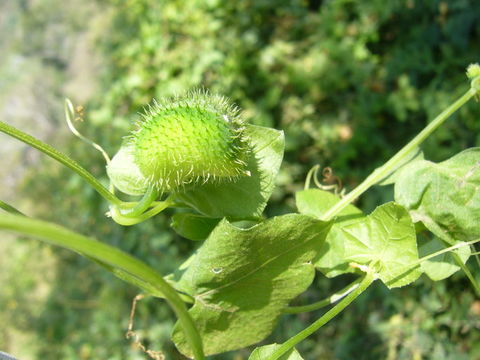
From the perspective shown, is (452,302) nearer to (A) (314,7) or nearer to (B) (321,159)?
(B) (321,159)

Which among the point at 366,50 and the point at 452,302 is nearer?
the point at 452,302

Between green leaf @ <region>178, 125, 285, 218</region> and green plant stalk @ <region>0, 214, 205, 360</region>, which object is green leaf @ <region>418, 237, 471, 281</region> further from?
green plant stalk @ <region>0, 214, 205, 360</region>

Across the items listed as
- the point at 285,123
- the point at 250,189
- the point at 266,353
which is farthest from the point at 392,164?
the point at 285,123

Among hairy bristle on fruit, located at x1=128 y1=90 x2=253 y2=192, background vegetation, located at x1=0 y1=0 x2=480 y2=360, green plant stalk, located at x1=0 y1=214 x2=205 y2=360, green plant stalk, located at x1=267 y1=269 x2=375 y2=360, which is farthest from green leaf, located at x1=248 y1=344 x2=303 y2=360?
background vegetation, located at x1=0 y1=0 x2=480 y2=360

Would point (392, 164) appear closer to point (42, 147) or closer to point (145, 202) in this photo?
point (145, 202)

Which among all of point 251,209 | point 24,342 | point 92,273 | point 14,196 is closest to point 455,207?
point 251,209

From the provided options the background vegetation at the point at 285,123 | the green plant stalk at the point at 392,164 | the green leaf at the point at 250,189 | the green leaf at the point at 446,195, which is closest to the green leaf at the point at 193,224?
the green leaf at the point at 250,189

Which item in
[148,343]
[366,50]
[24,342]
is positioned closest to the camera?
[148,343]
